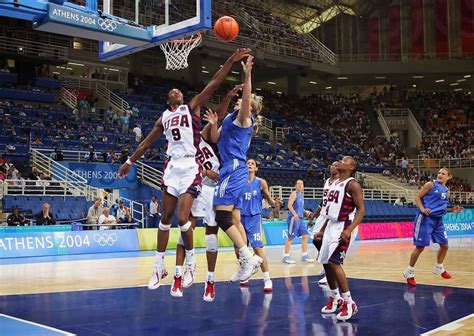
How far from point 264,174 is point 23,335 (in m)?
21.5

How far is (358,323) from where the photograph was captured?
19.0 feet

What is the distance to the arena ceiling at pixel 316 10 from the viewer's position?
4241 cm

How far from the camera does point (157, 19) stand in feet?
33.1

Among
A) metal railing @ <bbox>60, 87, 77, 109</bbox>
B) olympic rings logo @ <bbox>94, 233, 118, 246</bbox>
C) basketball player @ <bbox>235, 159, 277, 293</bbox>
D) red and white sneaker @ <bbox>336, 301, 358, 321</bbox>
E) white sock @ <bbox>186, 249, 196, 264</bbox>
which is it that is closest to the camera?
red and white sneaker @ <bbox>336, 301, 358, 321</bbox>

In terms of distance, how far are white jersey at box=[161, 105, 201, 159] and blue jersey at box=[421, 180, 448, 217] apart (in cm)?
476

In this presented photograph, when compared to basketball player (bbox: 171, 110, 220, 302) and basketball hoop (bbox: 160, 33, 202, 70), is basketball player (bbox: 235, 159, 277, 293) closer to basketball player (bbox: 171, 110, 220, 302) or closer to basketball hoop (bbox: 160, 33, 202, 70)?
basketball player (bbox: 171, 110, 220, 302)

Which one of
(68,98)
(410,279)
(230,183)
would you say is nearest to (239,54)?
(230,183)

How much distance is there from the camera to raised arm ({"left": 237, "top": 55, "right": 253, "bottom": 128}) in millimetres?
6316

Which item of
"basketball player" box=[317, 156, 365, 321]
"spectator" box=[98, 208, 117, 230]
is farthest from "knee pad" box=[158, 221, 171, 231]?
"spectator" box=[98, 208, 117, 230]

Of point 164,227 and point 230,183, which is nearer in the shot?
point 164,227

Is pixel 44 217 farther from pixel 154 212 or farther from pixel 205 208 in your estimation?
pixel 205 208

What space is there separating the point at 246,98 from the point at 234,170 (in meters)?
0.86

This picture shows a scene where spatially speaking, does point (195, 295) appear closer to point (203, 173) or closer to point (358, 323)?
point (203, 173)

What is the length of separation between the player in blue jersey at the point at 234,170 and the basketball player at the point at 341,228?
0.91 m
